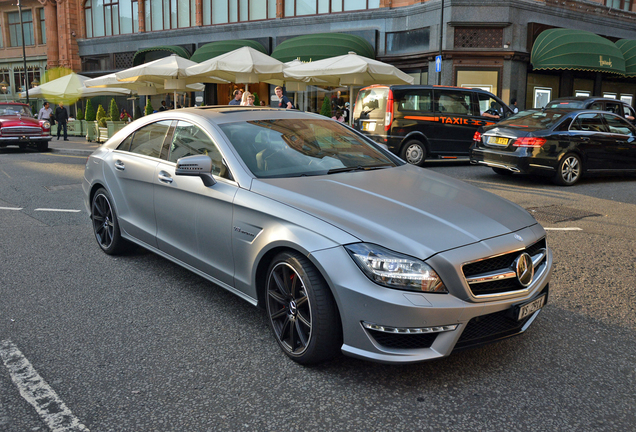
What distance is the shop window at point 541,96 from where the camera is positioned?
24.8m

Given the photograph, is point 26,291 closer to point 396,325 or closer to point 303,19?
point 396,325

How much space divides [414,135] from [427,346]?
439 inches

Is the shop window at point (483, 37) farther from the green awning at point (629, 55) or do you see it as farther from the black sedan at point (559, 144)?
the black sedan at point (559, 144)

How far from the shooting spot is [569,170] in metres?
10.5

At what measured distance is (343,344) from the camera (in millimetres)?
2926

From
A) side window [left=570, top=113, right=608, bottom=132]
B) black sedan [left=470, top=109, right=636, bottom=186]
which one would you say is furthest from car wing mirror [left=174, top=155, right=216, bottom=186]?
side window [left=570, top=113, right=608, bottom=132]

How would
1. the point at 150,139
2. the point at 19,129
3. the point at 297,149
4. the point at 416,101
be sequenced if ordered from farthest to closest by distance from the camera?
the point at 19,129 < the point at 416,101 < the point at 150,139 < the point at 297,149

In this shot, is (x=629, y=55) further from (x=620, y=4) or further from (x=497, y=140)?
(x=497, y=140)

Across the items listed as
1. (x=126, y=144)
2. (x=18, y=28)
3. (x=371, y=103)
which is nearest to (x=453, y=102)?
(x=371, y=103)

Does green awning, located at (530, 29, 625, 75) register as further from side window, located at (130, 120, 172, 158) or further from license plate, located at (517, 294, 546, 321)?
license plate, located at (517, 294, 546, 321)

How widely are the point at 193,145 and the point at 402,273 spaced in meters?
2.20

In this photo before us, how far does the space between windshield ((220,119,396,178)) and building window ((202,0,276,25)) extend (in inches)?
1018

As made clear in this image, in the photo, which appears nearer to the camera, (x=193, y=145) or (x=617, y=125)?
(x=193, y=145)

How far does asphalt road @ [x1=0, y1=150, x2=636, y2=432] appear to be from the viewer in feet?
8.72
